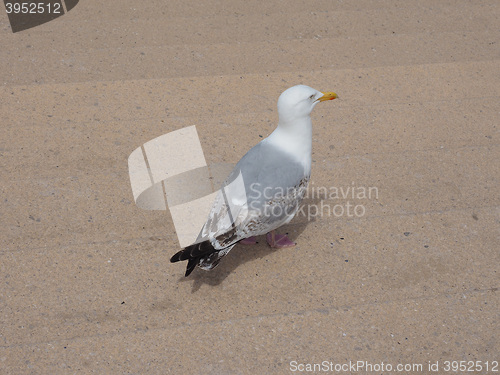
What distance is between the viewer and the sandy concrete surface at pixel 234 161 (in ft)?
9.25

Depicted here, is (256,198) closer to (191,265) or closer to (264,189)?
(264,189)

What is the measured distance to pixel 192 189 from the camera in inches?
146

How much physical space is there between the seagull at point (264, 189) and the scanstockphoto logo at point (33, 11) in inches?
120

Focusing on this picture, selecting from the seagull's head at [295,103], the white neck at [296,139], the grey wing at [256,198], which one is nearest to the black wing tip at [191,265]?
the grey wing at [256,198]

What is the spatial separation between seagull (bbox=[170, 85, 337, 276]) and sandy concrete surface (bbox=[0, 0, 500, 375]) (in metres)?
0.30

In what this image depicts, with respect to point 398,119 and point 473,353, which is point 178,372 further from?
point 398,119

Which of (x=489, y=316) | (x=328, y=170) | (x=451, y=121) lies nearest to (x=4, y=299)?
(x=328, y=170)

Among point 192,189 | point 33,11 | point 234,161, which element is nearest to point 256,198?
point 192,189

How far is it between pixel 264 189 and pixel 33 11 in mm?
3499

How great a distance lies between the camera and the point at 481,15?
5590 mm

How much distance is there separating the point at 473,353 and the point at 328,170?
1525mm
